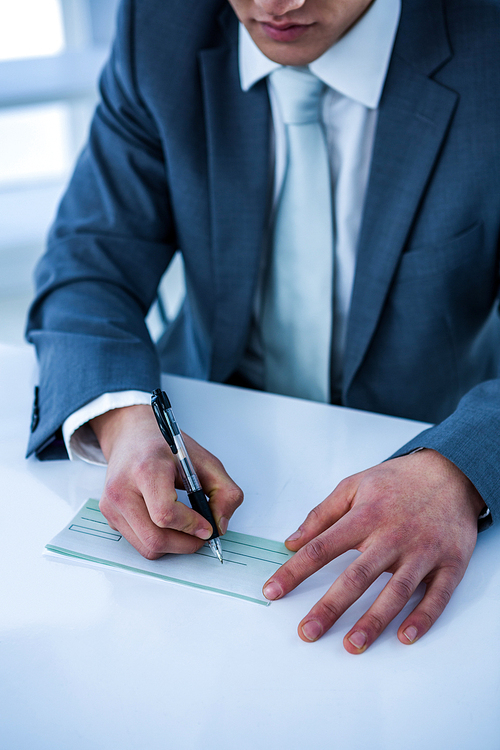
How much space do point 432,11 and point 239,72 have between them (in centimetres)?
34

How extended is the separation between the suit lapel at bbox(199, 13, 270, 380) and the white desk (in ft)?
1.82

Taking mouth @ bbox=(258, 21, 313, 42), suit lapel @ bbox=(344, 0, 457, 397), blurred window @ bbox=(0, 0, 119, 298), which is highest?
mouth @ bbox=(258, 21, 313, 42)

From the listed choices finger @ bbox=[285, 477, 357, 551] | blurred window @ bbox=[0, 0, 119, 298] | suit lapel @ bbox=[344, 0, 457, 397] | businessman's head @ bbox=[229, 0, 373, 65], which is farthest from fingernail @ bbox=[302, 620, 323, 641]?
blurred window @ bbox=[0, 0, 119, 298]

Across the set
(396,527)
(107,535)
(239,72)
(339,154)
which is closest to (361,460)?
(396,527)

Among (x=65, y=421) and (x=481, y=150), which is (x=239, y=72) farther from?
(x=65, y=421)

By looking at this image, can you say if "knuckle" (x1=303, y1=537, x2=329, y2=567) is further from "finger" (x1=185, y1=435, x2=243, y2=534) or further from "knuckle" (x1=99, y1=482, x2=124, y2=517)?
"knuckle" (x1=99, y1=482, x2=124, y2=517)

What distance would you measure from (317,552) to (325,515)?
69 mm

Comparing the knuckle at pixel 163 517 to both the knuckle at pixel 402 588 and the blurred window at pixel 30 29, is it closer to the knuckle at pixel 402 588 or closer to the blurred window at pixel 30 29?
the knuckle at pixel 402 588

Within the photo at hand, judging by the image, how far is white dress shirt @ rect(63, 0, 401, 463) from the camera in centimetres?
95

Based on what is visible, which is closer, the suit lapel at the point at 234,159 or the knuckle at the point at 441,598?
the knuckle at the point at 441,598

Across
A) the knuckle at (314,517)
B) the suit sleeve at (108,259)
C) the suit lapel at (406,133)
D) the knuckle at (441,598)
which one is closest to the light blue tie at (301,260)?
the suit lapel at (406,133)

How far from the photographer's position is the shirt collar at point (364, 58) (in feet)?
3.46

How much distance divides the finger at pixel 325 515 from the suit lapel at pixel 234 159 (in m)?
0.56

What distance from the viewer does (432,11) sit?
107cm
